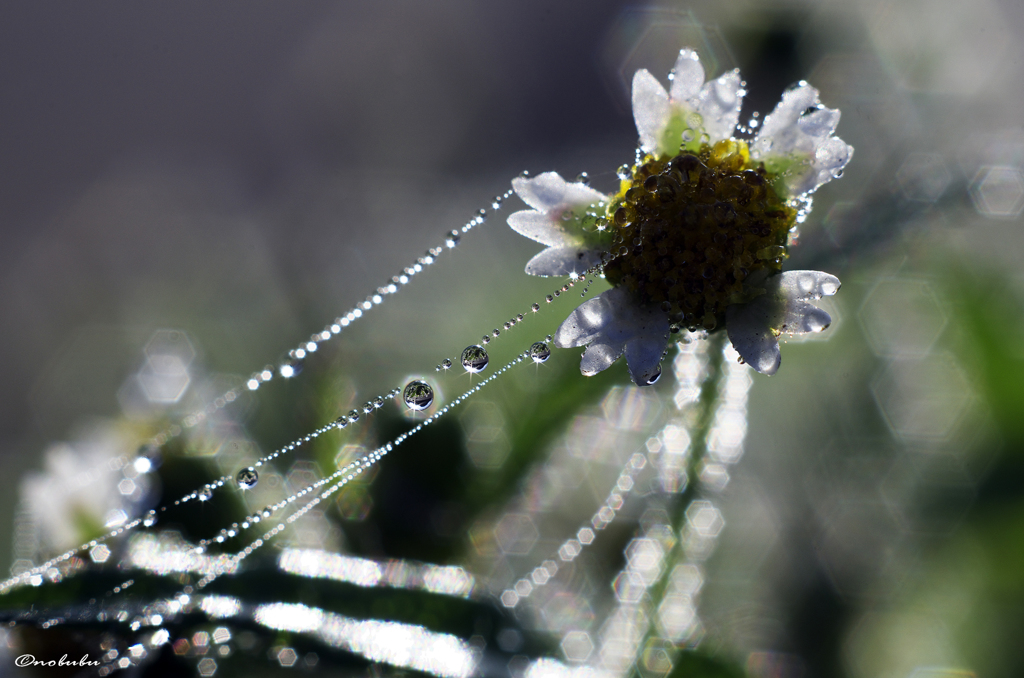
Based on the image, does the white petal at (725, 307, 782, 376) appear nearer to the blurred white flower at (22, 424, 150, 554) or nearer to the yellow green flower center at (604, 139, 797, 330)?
the yellow green flower center at (604, 139, 797, 330)

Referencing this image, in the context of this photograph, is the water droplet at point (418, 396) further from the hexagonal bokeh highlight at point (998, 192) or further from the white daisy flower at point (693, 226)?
the hexagonal bokeh highlight at point (998, 192)

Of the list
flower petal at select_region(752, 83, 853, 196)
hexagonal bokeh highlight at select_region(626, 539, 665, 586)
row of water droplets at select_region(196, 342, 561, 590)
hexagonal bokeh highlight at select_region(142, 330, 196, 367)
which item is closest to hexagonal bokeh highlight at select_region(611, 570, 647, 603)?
hexagonal bokeh highlight at select_region(626, 539, 665, 586)

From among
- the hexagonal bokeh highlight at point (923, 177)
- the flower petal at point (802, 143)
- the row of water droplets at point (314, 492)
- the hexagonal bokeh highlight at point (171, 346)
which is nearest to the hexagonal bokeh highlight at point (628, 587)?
the row of water droplets at point (314, 492)

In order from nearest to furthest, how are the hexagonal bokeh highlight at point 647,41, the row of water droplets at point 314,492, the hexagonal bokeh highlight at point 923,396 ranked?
the row of water droplets at point 314,492
the hexagonal bokeh highlight at point 923,396
the hexagonal bokeh highlight at point 647,41

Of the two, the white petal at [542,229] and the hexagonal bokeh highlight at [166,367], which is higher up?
the hexagonal bokeh highlight at [166,367]

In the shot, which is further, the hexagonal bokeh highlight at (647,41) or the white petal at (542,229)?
the hexagonal bokeh highlight at (647,41)

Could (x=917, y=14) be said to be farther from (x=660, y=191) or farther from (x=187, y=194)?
(x=187, y=194)

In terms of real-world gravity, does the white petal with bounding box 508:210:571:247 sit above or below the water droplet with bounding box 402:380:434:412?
above
